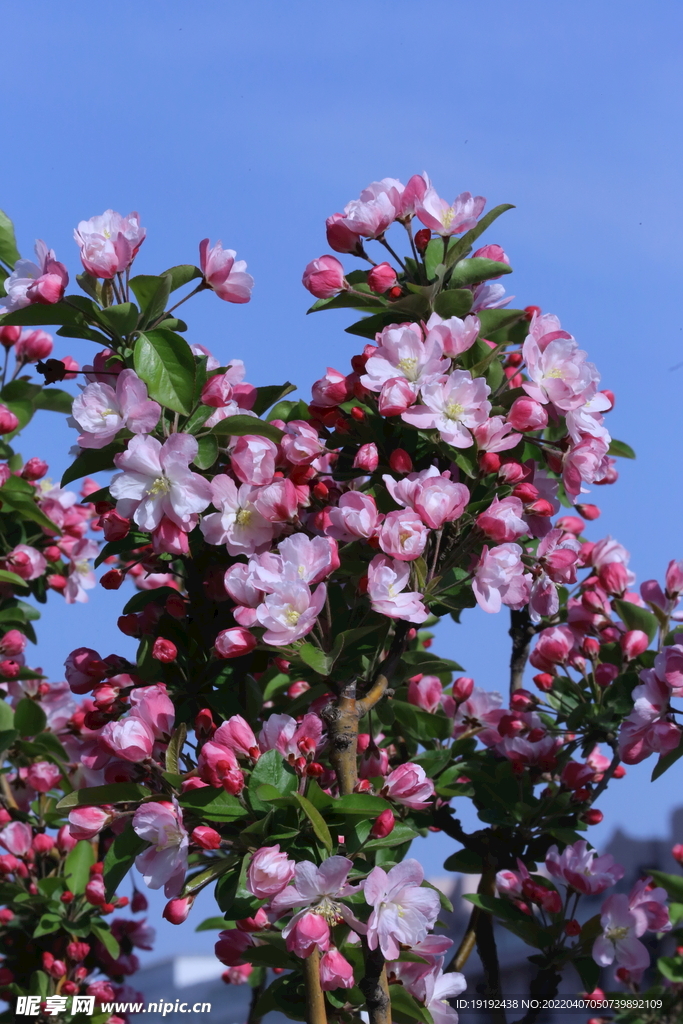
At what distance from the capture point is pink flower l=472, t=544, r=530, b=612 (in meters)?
1.33

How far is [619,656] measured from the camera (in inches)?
77.2

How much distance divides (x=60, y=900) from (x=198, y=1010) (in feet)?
1.60

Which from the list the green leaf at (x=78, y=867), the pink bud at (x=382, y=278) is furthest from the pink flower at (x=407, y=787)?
the green leaf at (x=78, y=867)

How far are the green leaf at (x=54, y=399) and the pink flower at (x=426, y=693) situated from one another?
41.9 inches

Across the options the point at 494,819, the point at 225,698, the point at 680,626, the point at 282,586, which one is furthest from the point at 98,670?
the point at 680,626

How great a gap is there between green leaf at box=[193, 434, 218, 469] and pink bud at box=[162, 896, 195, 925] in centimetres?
Answer: 58

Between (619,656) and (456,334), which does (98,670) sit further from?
(619,656)

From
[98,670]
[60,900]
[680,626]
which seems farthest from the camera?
[60,900]

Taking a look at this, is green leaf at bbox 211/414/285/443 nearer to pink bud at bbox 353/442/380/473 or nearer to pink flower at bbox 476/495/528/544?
pink bud at bbox 353/442/380/473

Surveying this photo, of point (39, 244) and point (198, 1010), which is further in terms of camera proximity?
point (198, 1010)

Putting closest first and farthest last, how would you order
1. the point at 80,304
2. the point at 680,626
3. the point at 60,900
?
the point at 80,304 < the point at 680,626 < the point at 60,900

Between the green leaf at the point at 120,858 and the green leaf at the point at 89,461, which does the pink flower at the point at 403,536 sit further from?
the green leaf at the point at 120,858

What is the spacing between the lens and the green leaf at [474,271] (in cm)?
150

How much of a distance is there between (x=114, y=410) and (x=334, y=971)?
2.60ft
